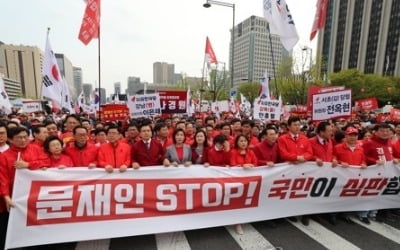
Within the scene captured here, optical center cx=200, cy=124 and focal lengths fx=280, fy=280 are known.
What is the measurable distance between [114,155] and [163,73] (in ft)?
317

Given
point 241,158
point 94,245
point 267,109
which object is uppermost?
point 267,109

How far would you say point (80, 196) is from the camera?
3.75 m

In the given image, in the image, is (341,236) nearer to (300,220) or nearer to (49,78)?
(300,220)

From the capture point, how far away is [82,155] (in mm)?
4426

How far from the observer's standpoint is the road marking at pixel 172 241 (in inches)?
156

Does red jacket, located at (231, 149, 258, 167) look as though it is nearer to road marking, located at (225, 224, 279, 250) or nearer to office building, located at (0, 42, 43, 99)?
road marking, located at (225, 224, 279, 250)

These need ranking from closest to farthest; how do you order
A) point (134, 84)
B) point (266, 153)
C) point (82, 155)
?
point (82, 155), point (266, 153), point (134, 84)

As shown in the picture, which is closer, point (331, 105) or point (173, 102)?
point (331, 105)

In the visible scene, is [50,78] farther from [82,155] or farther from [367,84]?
[367,84]

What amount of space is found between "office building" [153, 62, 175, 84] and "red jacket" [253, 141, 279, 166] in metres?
95.4

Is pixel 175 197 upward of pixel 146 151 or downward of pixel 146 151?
downward

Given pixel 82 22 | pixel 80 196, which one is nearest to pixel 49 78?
pixel 82 22

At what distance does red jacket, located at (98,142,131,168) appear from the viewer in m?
4.36

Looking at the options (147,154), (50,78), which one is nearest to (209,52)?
(50,78)
